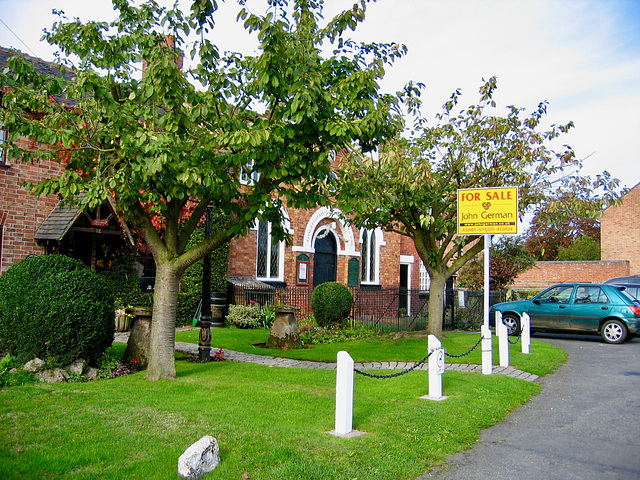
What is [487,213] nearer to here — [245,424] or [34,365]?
[245,424]

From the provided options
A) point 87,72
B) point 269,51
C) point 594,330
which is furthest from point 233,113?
point 594,330

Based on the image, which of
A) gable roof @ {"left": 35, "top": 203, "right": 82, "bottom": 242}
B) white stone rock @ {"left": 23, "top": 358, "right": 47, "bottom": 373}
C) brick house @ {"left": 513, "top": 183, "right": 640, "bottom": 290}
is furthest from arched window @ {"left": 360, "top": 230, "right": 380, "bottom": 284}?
brick house @ {"left": 513, "top": 183, "right": 640, "bottom": 290}

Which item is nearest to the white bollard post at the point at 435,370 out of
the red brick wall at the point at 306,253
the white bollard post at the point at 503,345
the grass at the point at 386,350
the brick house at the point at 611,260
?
the white bollard post at the point at 503,345

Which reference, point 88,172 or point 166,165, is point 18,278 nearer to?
point 88,172

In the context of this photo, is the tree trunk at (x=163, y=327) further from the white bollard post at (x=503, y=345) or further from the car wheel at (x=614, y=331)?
the car wheel at (x=614, y=331)

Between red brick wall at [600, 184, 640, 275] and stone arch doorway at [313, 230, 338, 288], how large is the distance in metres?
26.6

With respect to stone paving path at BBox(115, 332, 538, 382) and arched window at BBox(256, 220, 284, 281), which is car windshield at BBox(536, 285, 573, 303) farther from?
arched window at BBox(256, 220, 284, 281)

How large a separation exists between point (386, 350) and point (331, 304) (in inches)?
157

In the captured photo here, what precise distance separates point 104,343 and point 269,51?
5229 millimetres

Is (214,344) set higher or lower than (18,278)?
lower

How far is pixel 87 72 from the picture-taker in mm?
7449

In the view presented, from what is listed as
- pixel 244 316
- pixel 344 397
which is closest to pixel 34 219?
pixel 244 316

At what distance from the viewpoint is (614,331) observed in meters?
15.6

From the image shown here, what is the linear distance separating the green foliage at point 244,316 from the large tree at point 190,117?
8.06m
